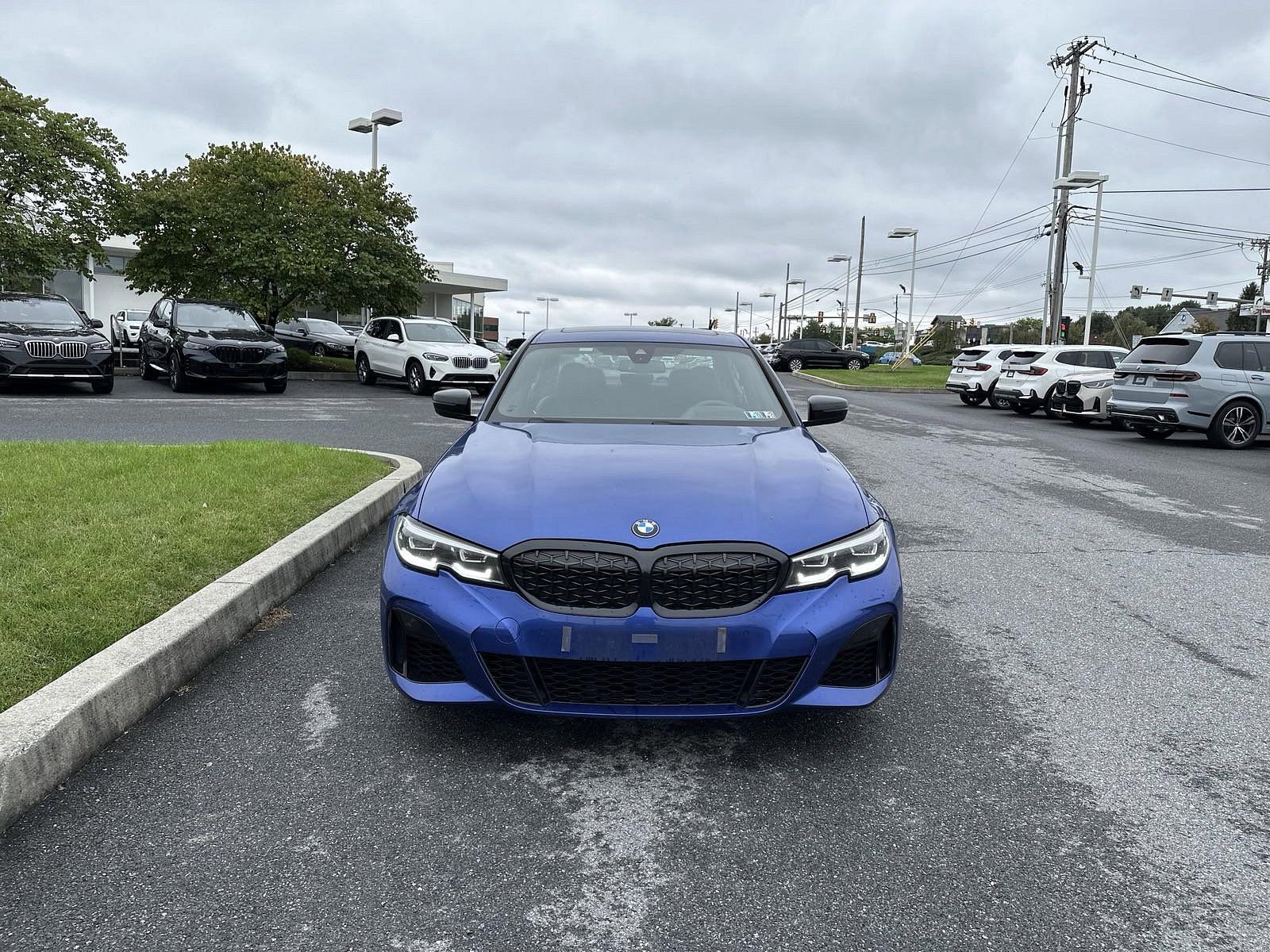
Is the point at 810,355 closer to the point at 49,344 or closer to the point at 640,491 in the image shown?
the point at 49,344

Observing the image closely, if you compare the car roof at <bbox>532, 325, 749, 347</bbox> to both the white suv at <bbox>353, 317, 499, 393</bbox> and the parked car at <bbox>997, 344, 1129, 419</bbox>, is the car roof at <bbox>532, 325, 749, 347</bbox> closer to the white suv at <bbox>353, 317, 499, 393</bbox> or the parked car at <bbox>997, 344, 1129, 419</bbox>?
the white suv at <bbox>353, 317, 499, 393</bbox>

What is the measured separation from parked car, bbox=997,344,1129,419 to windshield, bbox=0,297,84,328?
18017 millimetres

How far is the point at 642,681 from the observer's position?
2.99 meters

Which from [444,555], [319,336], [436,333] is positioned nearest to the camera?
[444,555]

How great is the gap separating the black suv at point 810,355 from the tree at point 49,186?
28.9m

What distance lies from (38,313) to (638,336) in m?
15.7

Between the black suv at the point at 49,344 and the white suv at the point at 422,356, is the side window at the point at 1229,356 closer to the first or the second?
the white suv at the point at 422,356

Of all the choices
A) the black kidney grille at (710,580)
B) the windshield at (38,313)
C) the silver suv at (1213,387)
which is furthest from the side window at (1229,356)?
the windshield at (38,313)

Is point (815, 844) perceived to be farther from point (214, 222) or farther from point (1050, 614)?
point (214, 222)

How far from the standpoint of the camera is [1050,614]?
504 cm

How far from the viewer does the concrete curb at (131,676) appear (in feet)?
9.36

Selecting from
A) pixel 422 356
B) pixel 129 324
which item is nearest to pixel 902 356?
pixel 129 324

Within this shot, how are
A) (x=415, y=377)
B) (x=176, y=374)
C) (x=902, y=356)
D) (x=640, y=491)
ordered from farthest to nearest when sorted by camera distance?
(x=902, y=356) → (x=415, y=377) → (x=176, y=374) → (x=640, y=491)

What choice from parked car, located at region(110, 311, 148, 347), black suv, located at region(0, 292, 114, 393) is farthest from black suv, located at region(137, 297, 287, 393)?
parked car, located at region(110, 311, 148, 347)
